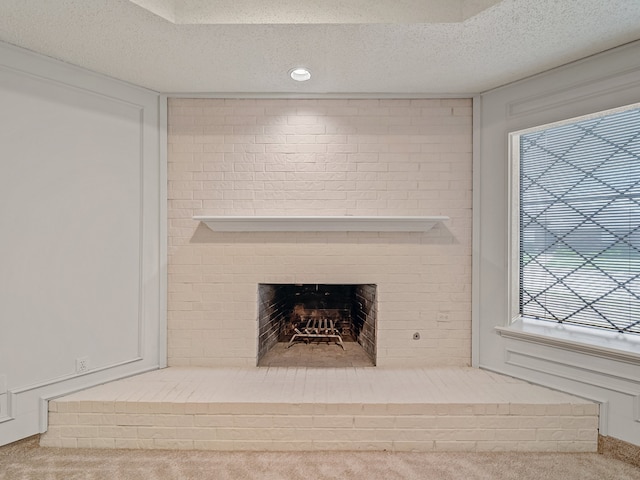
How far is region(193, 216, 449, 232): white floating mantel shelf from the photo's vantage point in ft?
8.34

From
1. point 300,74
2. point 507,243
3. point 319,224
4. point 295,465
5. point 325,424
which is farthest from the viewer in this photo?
point 319,224

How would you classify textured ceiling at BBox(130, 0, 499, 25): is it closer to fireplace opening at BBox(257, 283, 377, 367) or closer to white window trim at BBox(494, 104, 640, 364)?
white window trim at BBox(494, 104, 640, 364)

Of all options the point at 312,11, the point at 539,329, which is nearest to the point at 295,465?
the point at 539,329

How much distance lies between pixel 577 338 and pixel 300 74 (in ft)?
8.51

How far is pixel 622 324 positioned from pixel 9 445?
390 cm

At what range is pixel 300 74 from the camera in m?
2.37

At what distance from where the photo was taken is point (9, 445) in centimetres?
202

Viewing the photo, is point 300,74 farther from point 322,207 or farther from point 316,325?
point 316,325

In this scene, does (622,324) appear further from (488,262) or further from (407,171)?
(407,171)

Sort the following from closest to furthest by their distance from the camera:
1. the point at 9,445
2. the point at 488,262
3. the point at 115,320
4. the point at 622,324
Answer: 1. the point at 9,445
2. the point at 622,324
3. the point at 115,320
4. the point at 488,262

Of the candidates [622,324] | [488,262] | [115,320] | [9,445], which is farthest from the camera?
[488,262]

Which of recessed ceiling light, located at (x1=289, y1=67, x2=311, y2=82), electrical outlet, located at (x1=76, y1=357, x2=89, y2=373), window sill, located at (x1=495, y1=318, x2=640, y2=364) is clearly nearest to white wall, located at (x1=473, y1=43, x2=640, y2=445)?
window sill, located at (x1=495, y1=318, x2=640, y2=364)

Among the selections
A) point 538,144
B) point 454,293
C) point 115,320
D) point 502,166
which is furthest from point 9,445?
point 538,144

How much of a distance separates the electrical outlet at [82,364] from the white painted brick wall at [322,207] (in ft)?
1.86
